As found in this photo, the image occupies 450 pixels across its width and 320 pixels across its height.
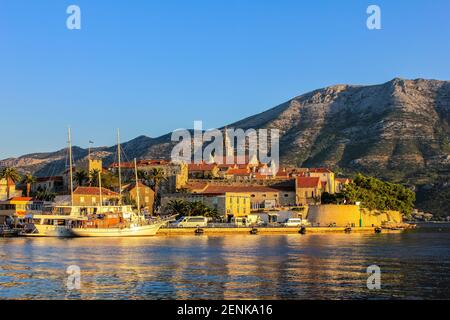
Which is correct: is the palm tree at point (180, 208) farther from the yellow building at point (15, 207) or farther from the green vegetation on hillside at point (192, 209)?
the yellow building at point (15, 207)

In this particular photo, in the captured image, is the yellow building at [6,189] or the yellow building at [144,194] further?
the yellow building at [144,194]

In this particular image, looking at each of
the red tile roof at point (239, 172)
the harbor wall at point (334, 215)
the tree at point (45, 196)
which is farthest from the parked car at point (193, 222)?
the red tile roof at point (239, 172)

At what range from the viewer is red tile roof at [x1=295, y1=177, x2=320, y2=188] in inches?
5187

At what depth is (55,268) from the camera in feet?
154

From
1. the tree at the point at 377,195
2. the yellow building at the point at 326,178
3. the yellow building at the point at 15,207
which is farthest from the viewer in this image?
the yellow building at the point at 326,178

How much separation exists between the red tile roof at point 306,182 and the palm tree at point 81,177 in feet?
147

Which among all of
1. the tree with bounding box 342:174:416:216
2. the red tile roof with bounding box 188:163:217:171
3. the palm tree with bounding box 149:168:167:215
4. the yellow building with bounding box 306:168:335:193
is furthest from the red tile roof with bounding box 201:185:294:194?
the red tile roof with bounding box 188:163:217:171

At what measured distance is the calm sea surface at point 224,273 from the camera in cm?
3431

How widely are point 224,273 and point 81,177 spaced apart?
9936 cm

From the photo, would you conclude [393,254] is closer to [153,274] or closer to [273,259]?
[273,259]

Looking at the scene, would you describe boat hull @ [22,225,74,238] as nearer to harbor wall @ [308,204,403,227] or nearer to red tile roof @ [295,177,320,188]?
harbor wall @ [308,204,403,227]

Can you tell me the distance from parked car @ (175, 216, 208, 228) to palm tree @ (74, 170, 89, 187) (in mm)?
35886
